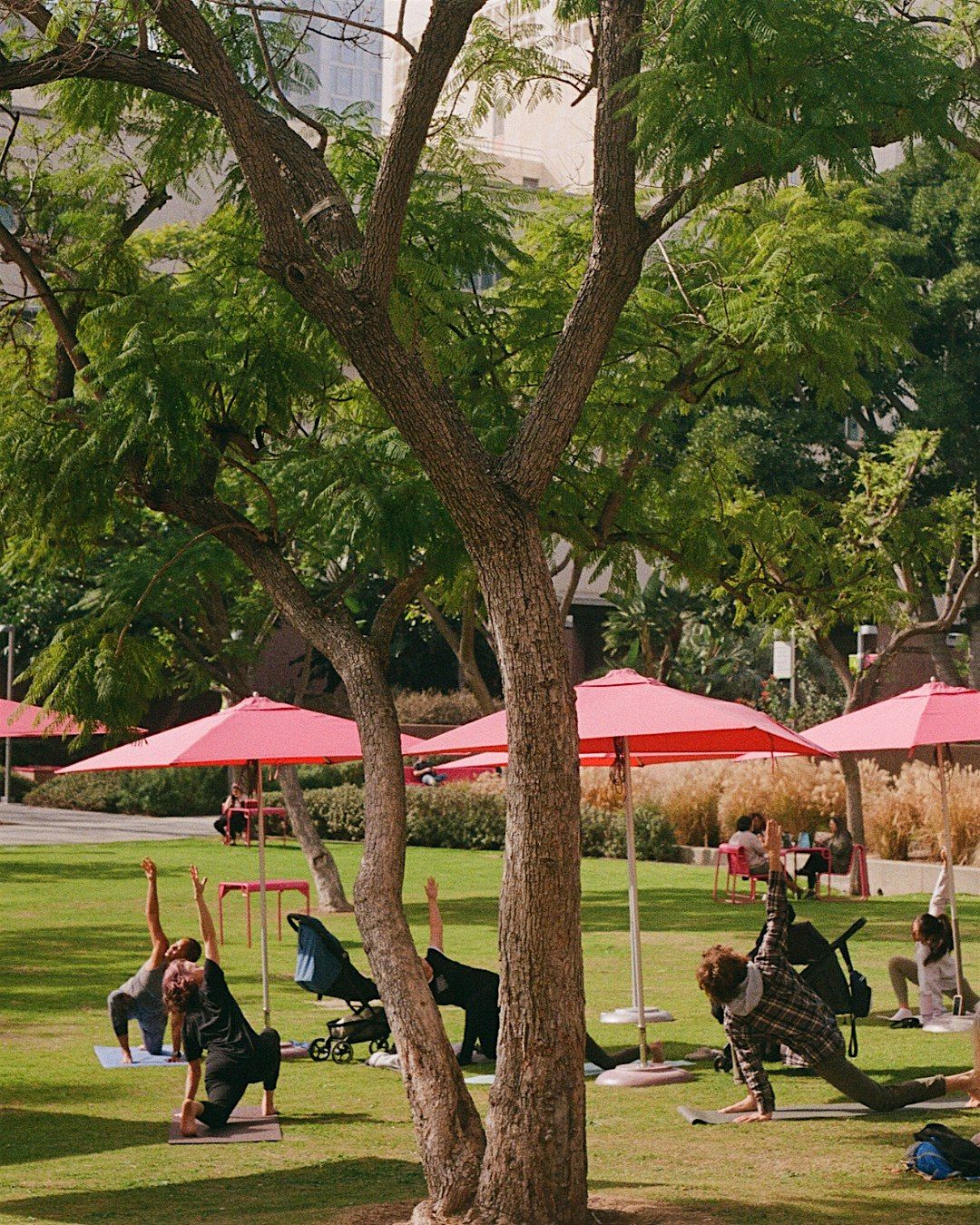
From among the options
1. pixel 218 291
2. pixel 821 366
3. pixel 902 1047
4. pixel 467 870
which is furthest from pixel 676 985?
pixel 467 870

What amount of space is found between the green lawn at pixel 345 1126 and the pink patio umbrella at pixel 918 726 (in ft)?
7.35

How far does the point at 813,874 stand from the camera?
25.9 meters

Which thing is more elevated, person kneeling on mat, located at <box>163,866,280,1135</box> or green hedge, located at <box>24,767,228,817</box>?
green hedge, located at <box>24,767,228,817</box>

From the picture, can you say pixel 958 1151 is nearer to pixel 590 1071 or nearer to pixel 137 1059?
pixel 590 1071

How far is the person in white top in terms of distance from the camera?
13.2 meters

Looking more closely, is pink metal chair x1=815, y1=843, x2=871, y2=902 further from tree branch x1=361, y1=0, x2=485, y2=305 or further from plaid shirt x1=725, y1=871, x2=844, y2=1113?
tree branch x1=361, y1=0, x2=485, y2=305

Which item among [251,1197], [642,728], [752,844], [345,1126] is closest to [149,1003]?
[345,1126]

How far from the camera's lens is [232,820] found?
3759 centimetres

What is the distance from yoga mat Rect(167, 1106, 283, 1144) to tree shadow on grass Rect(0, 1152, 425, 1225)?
2.18ft

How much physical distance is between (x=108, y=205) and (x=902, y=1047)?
29.2 feet

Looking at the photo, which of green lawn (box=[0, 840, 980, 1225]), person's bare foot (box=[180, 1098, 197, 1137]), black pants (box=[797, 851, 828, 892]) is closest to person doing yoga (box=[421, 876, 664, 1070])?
green lawn (box=[0, 840, 980, 1225])

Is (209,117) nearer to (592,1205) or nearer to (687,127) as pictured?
(687,127)

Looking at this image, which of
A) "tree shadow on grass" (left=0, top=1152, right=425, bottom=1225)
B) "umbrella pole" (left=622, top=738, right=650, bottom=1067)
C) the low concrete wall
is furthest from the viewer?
the low concrete wall

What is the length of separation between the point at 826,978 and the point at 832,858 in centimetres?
1466
